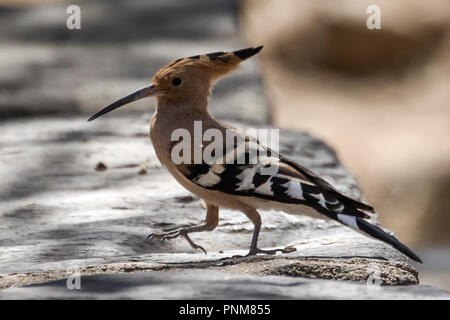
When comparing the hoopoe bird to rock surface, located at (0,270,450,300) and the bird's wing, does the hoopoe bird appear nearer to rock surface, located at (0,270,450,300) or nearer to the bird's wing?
the bird's wing

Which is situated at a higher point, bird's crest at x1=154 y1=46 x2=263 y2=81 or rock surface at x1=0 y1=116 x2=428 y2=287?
bird's crest at x1=154 y1=46 x2=263 y2=81

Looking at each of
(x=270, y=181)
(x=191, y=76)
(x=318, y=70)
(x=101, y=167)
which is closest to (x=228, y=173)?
(x=270, y=181)

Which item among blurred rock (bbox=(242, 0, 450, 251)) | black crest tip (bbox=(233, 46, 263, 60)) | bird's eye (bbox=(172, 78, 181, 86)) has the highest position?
black crest tip (bbox=(233, 46, 263, 60))

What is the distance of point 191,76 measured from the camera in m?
3.43

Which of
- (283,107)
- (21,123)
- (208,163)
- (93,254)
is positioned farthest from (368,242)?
(283,107)

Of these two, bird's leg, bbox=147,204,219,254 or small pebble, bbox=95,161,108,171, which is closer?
bird's leg, bbox=147,204,219,254

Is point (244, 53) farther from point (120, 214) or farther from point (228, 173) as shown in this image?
point (120, 214)

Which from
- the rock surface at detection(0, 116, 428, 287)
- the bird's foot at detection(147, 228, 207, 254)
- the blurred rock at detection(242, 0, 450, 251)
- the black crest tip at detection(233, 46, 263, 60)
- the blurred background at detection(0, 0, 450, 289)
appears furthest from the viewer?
the blurred rock at detection(242, 0, 450, 251)

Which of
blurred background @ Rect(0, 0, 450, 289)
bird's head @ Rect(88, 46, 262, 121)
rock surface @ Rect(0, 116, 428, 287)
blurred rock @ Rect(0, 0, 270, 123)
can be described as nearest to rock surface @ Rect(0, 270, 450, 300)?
rock surface @ Rect(0, 116, 428, 287)

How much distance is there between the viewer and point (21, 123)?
496 centimetres

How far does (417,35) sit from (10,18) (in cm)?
471

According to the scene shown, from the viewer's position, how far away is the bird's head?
341 centimetres

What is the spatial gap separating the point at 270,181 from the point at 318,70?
6870 mm
